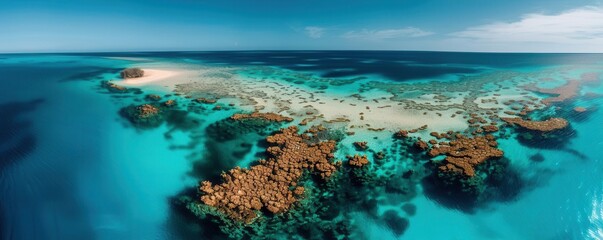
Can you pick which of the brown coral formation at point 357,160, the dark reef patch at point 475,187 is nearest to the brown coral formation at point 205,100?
the brown coral formation at point 357,160

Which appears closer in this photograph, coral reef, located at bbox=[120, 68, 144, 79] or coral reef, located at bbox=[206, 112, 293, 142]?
coral reef, located at bbox=[206, 112, 293, 142]

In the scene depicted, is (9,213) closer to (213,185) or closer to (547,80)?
(213,185)

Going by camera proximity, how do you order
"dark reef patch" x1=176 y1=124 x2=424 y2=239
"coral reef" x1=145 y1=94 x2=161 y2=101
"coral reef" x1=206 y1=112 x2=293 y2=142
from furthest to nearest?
"coral reef" x1=145 y1=94 x2=161 y2=101 → "coral reef" x1=206 y1=112 x2=293 y2=142 → "dark reef patch" x1=176 y1=124 x2=424 y2=239

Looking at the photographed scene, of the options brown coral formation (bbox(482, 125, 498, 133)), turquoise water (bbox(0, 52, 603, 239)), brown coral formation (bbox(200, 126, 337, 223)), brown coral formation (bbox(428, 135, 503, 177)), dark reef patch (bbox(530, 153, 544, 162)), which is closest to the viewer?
turquoise water (bbox(0, 52, 603, 239))

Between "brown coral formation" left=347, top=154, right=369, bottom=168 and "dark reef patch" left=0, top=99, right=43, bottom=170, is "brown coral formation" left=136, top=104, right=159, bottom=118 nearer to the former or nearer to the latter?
"dark reef patch" left=0, top=99, right=43, bottom=170

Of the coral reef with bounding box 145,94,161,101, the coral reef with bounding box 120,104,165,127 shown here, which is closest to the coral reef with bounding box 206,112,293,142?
the coral reef with bounding box 120,104,165,127

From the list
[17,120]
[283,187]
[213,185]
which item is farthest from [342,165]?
[17,120]
